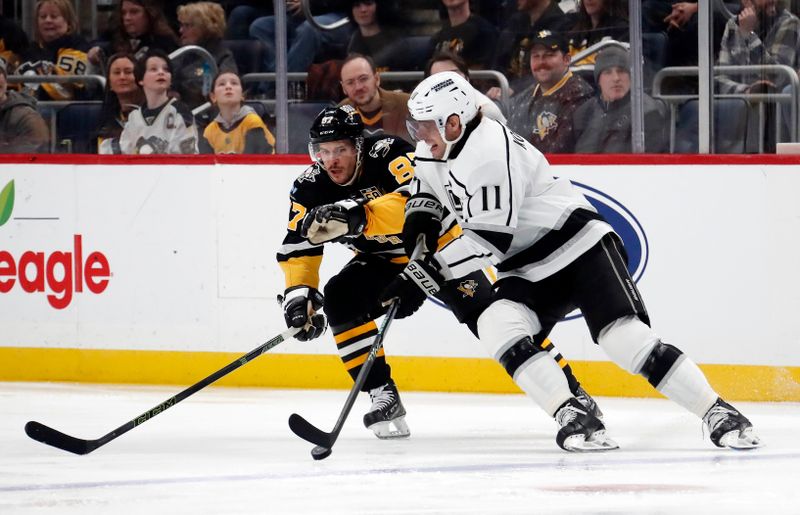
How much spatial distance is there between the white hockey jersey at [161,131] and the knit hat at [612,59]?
5.41 feet

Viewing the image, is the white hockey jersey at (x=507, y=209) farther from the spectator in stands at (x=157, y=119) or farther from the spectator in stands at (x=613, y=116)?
the spectator in stands at (x=157, y=119)

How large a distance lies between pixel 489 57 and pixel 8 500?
2609 millimetres

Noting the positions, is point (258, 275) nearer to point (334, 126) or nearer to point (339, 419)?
point (334, 126)

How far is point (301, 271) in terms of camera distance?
440 cm

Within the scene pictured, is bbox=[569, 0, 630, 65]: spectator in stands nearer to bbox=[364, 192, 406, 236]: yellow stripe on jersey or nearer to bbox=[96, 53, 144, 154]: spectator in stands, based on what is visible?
bbox=[364, 192, 406, 236]: yellow stripe on jersey

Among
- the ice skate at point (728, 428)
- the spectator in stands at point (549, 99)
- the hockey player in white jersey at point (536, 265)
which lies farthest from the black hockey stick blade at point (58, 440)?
the spectator in stands at point (549, 99)

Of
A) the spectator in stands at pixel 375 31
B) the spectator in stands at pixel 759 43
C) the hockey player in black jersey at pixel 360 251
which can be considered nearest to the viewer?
the hockey player in black jersey at pixel 360 251

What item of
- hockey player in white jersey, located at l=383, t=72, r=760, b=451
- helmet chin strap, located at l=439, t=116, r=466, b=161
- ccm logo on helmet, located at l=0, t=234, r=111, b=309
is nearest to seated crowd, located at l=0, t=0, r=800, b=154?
ccm logo on helmet, located at l=0, t=234, r=111, b=309

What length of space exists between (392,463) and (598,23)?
6.71 feet

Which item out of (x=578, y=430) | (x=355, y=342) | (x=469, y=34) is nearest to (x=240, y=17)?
(x=469, y=34)

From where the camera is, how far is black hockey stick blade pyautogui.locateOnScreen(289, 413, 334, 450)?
3855 millimetres

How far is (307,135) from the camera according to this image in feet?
18.5

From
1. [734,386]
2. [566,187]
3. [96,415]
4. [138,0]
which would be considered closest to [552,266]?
[566,187]

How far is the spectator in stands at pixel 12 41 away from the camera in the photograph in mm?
5977
